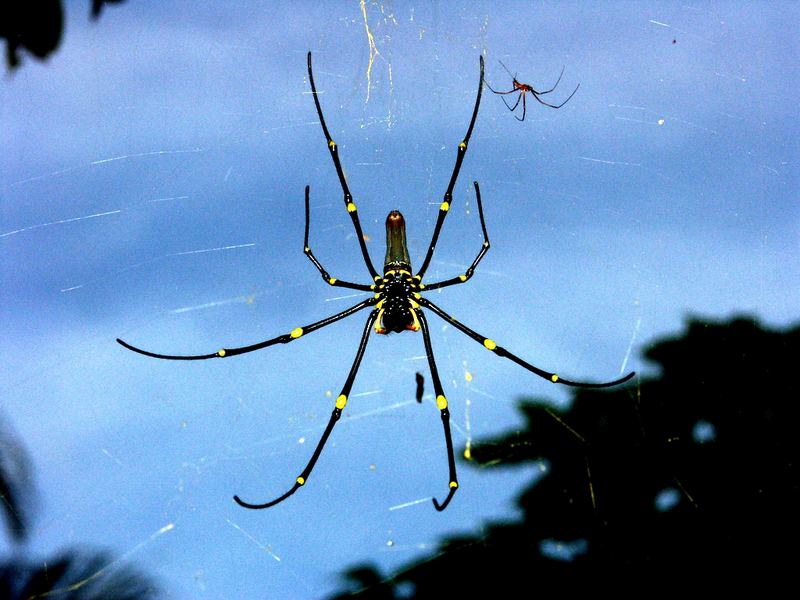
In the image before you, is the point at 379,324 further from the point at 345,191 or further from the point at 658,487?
the point at 658,487

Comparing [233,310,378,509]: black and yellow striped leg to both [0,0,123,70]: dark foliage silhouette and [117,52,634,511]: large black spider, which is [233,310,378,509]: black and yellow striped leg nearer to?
[117,52,634,511]: large black spider

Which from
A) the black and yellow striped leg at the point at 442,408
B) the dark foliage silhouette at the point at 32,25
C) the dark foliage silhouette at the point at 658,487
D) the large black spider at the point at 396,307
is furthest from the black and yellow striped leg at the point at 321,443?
the dark foliage silhouette at the point at 32,25

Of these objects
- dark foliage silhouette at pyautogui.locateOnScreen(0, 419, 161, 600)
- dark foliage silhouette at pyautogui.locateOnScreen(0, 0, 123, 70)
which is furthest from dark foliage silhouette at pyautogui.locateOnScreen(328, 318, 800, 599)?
dark foliage silhouette at pyautogui.locateOnScreen(0, 0, 123, 70)

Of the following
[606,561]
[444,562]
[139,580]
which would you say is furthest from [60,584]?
[606,561]

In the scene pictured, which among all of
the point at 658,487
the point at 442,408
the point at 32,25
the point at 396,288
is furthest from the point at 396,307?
the point at 658,487

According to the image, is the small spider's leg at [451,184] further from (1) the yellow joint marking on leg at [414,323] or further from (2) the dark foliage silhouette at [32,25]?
(2) the dark foliage silhouette at [32,25]

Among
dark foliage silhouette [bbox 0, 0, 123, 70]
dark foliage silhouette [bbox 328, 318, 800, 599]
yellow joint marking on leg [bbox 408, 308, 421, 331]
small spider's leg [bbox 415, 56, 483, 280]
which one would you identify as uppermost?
dark foliage silhouette [bbox 0, 0, 123, 70]
